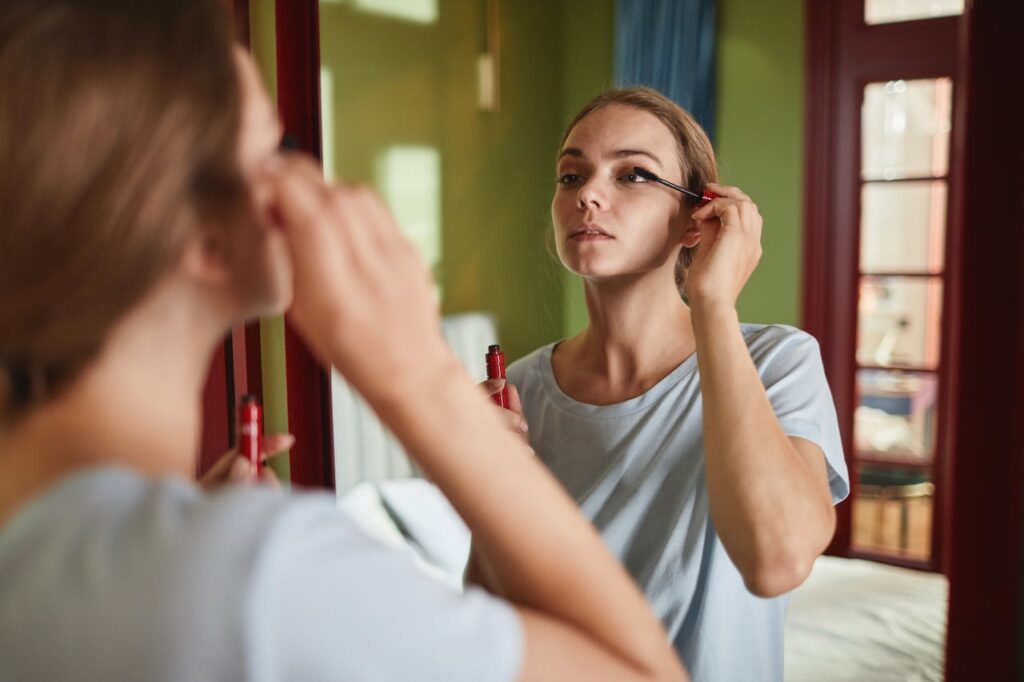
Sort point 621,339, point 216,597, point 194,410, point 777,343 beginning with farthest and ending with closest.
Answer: point 621,339 < point 777,343 < point 194,410 < point 216,597

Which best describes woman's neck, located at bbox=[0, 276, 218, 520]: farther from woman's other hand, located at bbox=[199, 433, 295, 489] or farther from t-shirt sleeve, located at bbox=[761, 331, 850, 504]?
t-shirt sleeve, located at bbox=[761, 331, 850, 504]

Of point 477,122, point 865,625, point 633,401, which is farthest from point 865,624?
point 477,122

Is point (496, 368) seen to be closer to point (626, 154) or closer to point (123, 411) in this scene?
point (626, 154)

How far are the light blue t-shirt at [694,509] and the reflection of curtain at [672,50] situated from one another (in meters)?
0.20

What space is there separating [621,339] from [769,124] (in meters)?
0.25

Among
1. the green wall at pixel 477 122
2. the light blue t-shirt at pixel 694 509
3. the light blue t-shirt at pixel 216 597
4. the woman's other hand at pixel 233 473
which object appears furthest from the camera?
the green wall at pixel 477 122

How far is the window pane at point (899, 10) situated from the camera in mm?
577

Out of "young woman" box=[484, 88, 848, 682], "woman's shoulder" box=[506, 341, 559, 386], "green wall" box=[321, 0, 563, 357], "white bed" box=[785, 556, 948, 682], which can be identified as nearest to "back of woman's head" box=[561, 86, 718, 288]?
"young woman" box=[484, 88, 848, 682]

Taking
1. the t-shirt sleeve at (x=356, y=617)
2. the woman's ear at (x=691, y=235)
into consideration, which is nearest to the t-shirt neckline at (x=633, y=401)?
the woman's ear at (x=691, y=235)

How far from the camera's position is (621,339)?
0.78m

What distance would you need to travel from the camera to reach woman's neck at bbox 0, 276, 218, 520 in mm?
325

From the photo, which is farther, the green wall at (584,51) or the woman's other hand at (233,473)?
the green wall at (584,51)

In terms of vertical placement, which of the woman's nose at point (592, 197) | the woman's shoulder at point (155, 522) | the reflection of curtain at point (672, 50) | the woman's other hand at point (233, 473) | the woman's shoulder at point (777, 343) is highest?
the reflection of curtain at point (672, 50)

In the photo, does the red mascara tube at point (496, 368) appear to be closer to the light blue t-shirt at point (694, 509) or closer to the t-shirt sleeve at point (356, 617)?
the light blue t-shirt at point (694, 509)
